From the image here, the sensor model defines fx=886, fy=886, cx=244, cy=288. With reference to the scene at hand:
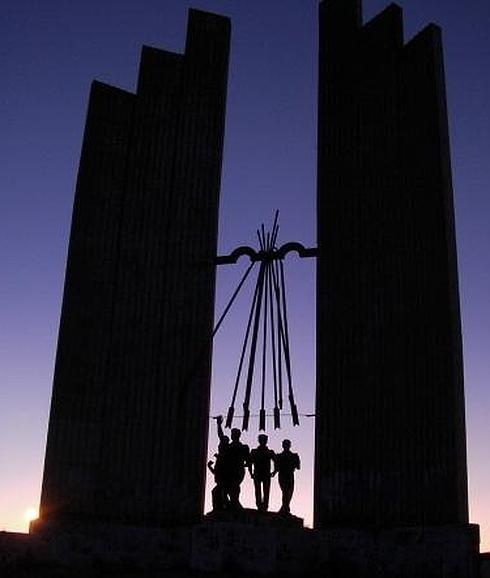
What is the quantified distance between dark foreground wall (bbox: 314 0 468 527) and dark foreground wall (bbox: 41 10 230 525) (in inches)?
80.0

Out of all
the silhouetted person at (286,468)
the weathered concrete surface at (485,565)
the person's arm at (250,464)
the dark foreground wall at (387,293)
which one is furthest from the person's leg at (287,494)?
the weathered concrete surface at (485,565)

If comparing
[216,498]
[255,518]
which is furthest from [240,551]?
[216,498]

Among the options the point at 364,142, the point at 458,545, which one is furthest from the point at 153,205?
the point at 458,545

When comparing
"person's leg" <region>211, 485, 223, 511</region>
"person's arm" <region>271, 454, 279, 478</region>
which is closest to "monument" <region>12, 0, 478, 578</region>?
"person's arm" <region>271, 454, 279, 478</region>

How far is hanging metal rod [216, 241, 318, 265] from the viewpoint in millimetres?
14672

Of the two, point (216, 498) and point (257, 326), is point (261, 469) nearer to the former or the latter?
point (216, 498)

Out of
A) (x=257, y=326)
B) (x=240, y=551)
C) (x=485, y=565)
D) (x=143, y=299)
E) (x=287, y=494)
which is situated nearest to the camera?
(x=485, y=565)

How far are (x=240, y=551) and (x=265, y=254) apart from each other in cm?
507

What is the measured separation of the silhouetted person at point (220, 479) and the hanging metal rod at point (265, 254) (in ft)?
10.4

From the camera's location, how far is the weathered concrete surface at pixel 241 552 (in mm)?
11656

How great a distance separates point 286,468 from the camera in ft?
43.0

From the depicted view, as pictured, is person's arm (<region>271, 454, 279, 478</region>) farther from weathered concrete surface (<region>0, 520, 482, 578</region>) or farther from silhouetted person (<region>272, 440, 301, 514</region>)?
weathered concrete surface (<region>0, 520, 482, 578</region>)

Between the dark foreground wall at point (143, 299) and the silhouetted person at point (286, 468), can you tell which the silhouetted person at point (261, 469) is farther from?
the dark foreground wall at point (143, 299)

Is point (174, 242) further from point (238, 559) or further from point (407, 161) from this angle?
point (238, 559)
